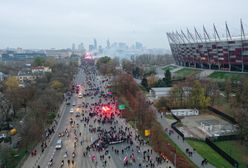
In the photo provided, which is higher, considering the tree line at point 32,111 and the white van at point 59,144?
the tree line at point 32,111

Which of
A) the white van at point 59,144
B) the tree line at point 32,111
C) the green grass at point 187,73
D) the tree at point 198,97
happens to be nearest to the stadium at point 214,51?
the green grass at point 187,73

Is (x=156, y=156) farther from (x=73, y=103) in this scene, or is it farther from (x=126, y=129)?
(x=73, y=103)

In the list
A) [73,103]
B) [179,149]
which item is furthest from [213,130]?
[73,103]

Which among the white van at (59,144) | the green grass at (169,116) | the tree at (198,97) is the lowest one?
the green grass at (169,116)

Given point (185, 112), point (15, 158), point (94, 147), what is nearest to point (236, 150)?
point (94, 147)

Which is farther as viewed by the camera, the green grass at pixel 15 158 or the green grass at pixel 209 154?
the green grass at pixel 209 154

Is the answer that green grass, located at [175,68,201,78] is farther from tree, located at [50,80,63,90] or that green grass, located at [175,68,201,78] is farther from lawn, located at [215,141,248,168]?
lawn, located at [215,141,248,168]

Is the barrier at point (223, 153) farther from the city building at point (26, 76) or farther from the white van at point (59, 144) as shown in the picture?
the city building at point (26, 76)
